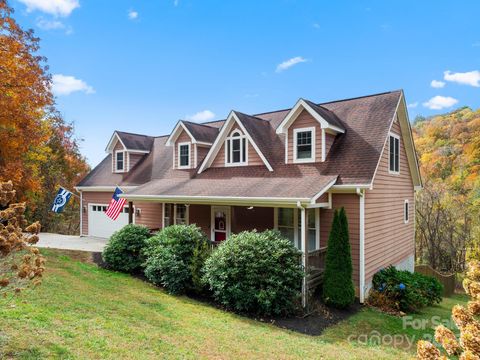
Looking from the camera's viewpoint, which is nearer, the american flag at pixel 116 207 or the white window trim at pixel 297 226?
the white window trim at pixel 297 226

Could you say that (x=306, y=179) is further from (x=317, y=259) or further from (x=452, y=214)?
(x=452, y=214)

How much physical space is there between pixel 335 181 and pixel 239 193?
330 centimetres

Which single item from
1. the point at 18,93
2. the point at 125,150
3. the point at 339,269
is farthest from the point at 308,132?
the point at 18,93

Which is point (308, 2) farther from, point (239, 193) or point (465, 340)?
point (465, 340)

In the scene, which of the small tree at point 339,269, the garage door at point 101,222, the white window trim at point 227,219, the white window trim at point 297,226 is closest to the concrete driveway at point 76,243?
the garage door at point 101,222

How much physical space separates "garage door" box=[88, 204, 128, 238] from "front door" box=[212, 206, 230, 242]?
690 centimetres

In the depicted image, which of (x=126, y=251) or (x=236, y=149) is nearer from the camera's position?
(x=126, y=251)

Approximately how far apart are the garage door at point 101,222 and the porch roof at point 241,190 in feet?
15.7

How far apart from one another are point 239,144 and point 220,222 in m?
3.60

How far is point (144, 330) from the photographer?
6.50 meters

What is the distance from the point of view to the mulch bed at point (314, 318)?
8.30 m

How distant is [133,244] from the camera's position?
506 inches

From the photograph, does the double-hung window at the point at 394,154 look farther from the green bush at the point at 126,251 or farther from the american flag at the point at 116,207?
the american flag at the point at 116,207

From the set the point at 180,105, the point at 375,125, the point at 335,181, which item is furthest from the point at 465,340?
the point at 180,105
